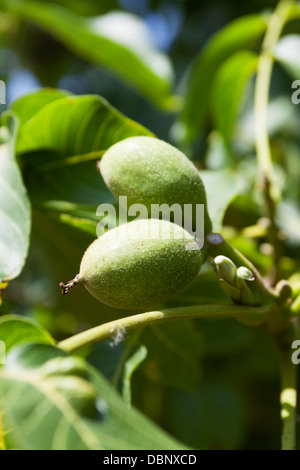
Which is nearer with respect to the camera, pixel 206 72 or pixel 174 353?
pixel 174 353

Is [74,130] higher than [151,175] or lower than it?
higher

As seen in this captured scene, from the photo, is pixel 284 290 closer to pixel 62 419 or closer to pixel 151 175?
pixel 151 175

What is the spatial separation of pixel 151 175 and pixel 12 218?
1.06ft

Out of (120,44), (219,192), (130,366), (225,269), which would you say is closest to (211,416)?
(130,366)

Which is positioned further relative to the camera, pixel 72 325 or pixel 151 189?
pixel 72 325

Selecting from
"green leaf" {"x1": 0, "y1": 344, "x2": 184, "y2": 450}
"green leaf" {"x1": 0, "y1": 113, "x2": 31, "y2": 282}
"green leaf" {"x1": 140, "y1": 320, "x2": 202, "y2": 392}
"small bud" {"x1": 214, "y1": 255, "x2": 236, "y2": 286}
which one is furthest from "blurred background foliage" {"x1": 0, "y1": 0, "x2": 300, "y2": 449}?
"green leaf" {"x1": 0, "y1": 344, "x2": 184, "y2": 450}

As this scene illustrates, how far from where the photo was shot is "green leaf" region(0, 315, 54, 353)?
3.17 ft

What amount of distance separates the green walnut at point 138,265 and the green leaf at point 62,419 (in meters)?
→ 0.15

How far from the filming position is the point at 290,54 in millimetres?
1782

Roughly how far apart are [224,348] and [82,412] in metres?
1.15

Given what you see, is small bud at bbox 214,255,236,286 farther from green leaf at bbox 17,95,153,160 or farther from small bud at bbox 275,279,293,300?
green leaf at bbox 17,95,153,160

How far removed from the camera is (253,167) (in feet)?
6.73
